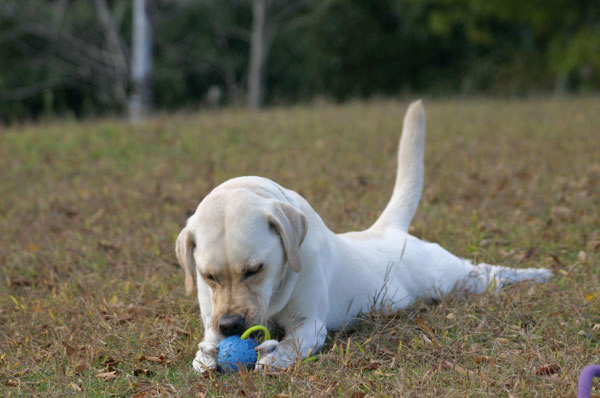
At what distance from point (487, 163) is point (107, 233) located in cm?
463

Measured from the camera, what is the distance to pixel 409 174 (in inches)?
188

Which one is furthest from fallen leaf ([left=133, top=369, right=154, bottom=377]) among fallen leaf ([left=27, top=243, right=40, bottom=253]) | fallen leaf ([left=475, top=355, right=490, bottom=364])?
fallen leaf ([left=27, top=243, right=40, bottom=253])

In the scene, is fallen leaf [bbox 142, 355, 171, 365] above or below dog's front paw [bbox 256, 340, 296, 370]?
below

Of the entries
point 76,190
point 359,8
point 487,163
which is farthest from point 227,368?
point 359,8

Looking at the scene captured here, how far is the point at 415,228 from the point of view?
18.5 ft

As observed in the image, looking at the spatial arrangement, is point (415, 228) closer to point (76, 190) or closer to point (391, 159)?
point (391, 159)

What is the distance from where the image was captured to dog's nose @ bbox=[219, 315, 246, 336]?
10.4 feet

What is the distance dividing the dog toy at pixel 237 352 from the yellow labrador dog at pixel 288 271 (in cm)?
4

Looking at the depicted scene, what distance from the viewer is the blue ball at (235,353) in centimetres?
324

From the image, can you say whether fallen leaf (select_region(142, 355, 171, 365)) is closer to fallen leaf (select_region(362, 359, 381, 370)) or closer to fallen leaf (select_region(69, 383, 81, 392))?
fallen leaf (select_region(69, 383, 81, 392))

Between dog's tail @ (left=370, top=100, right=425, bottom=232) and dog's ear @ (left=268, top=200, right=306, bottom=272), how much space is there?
143 cm

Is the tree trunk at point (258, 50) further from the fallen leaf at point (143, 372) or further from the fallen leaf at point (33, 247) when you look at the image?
the fallen leaf at point (143, 372)

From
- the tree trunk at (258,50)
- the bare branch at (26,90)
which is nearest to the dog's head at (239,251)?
the tree trunk at (258,50)

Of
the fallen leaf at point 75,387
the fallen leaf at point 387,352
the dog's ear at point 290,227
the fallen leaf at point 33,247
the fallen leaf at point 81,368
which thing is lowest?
the fallen leaf at point 33,247
